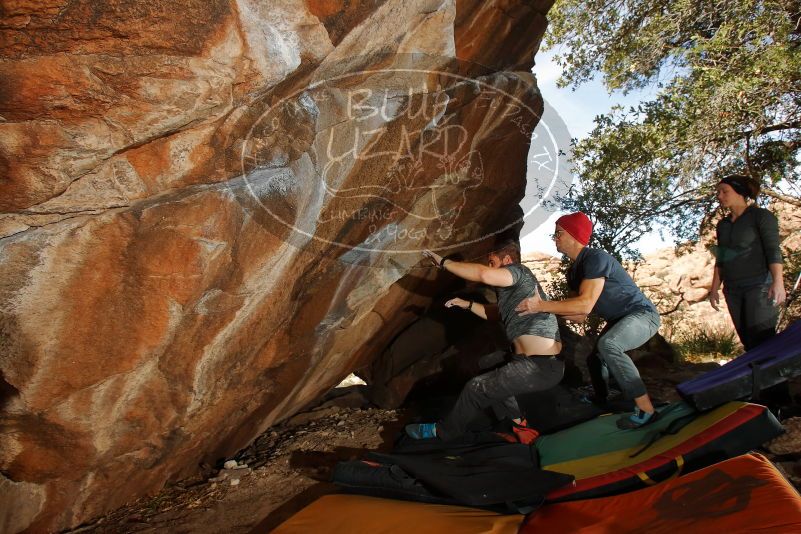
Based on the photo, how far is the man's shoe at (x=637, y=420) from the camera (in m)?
3.83

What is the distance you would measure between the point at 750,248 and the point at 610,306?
1261 millimetres

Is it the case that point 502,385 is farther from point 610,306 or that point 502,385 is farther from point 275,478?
point 275,478

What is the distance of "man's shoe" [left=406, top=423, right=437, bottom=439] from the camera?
4.12 metres

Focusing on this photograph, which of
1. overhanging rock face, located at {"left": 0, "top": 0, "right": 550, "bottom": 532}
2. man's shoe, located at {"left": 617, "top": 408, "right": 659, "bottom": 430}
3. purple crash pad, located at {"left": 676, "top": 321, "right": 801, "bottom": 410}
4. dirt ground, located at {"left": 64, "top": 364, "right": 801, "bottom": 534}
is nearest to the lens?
overhanging rock face, located at {"left": 0, "top": 0, "right": 550, "bottom": 532}

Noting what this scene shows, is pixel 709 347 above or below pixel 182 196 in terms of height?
below

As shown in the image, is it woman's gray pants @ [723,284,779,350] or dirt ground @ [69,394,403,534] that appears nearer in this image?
dirt ground @ [69,394,403,534]

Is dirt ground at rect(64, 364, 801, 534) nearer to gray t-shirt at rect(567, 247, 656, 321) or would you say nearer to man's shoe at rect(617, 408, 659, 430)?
man's shoe at rect(617, 408, 659, 430)

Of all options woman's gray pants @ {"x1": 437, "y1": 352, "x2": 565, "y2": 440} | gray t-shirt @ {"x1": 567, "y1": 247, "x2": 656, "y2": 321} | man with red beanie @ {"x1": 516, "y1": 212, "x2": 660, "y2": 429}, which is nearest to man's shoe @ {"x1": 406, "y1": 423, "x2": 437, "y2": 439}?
woman's gray pants @ {"x1": 437, "y1": 352, "x2": 565, "y2": 440}

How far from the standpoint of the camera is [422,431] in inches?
164

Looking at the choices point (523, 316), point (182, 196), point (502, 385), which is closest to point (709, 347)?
point (523, 316)

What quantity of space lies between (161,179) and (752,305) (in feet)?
15.3

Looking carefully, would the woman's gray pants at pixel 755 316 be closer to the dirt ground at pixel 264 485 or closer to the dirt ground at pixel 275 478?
the dirt ground at pixel 275 478

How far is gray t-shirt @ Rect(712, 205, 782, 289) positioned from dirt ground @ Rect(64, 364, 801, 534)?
1158 millimetres

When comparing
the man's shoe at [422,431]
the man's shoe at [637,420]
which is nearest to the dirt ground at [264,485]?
the man's shoe at [422,431]
